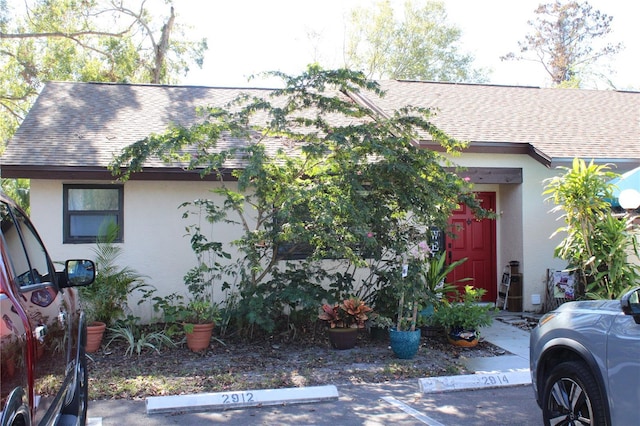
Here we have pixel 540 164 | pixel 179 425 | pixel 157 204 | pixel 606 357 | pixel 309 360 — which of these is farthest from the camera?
pixel 540 164

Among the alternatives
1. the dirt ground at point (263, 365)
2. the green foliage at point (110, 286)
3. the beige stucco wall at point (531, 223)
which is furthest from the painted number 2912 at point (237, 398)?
the beige stucco wall at point (531, 223)

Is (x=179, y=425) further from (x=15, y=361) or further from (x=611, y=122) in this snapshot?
(x=611, y=122)

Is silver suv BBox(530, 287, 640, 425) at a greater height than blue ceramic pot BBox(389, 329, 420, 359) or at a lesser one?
greater

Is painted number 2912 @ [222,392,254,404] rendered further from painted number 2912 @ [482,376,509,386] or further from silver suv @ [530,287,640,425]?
silver suv @ [530,287,640,425]

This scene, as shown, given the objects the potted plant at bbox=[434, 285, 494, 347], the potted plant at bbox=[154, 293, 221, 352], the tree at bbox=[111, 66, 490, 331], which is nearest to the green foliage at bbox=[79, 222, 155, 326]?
the potted plant at bbox=[154, 293, 221, 352]

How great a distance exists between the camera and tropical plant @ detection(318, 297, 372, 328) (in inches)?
318

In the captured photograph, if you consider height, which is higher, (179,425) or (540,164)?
(540,164)

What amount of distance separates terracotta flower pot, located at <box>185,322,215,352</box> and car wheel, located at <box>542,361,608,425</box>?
473 centimetres

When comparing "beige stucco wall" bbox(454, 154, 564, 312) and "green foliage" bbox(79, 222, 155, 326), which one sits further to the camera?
"beige stucco wall" bbox(454, 154, 564, 312)

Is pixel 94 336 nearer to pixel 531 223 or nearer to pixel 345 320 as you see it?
pixel 345 320

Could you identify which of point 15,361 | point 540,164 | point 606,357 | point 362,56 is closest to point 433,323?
point 540,164

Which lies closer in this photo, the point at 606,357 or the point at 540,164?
the point at 606,357

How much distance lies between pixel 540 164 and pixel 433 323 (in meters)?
4.20

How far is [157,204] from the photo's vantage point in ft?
31.9
